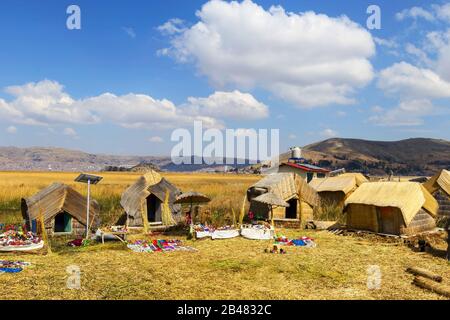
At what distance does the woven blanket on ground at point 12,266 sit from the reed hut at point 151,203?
24.1 feet

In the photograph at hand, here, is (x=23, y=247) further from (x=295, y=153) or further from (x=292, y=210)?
(x=295, y=153)

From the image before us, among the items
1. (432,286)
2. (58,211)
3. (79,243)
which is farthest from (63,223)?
(432,286)

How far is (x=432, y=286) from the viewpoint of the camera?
947 centimetres

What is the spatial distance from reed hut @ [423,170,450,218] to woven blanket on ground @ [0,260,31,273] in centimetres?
1851

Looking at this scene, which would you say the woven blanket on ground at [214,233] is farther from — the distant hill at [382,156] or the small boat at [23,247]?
the distant hill at [382,156]

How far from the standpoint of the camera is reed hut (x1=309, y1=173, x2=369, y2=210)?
23.7 meters

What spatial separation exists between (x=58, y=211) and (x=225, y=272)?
339 inches

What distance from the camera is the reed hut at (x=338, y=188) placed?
77.7 feet

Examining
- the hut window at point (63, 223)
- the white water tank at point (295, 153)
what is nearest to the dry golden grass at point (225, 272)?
the hut window at point (63, 223)

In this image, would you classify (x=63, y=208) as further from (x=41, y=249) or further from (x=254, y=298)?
(x=254, y=298)

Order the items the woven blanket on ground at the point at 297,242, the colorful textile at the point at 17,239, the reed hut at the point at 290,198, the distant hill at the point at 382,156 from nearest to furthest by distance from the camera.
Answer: the colorful textile at the point at 17,239, the woven blanket on ground at the point at 297,242, the reed hut at the point at 290,198, the distant hill at the point at 382,156
